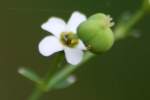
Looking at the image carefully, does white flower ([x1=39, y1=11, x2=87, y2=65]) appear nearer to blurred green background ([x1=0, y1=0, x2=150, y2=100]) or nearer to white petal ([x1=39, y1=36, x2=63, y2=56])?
white petal ([x1=39, y1=36, x2=63, y2=56])

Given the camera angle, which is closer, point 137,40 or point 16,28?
point 16,28

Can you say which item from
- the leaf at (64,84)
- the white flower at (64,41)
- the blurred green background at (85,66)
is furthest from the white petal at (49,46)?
the blurred green background at (85,66)

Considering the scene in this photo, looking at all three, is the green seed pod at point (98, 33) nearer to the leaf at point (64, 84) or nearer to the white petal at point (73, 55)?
the white petal at point (73, 55)

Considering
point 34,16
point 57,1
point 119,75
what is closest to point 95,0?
→ point 57,1

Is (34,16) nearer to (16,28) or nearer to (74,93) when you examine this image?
(16,28)

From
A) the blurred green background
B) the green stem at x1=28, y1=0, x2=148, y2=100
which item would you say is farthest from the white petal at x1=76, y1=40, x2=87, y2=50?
the blurred green background

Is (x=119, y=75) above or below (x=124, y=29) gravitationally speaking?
above
